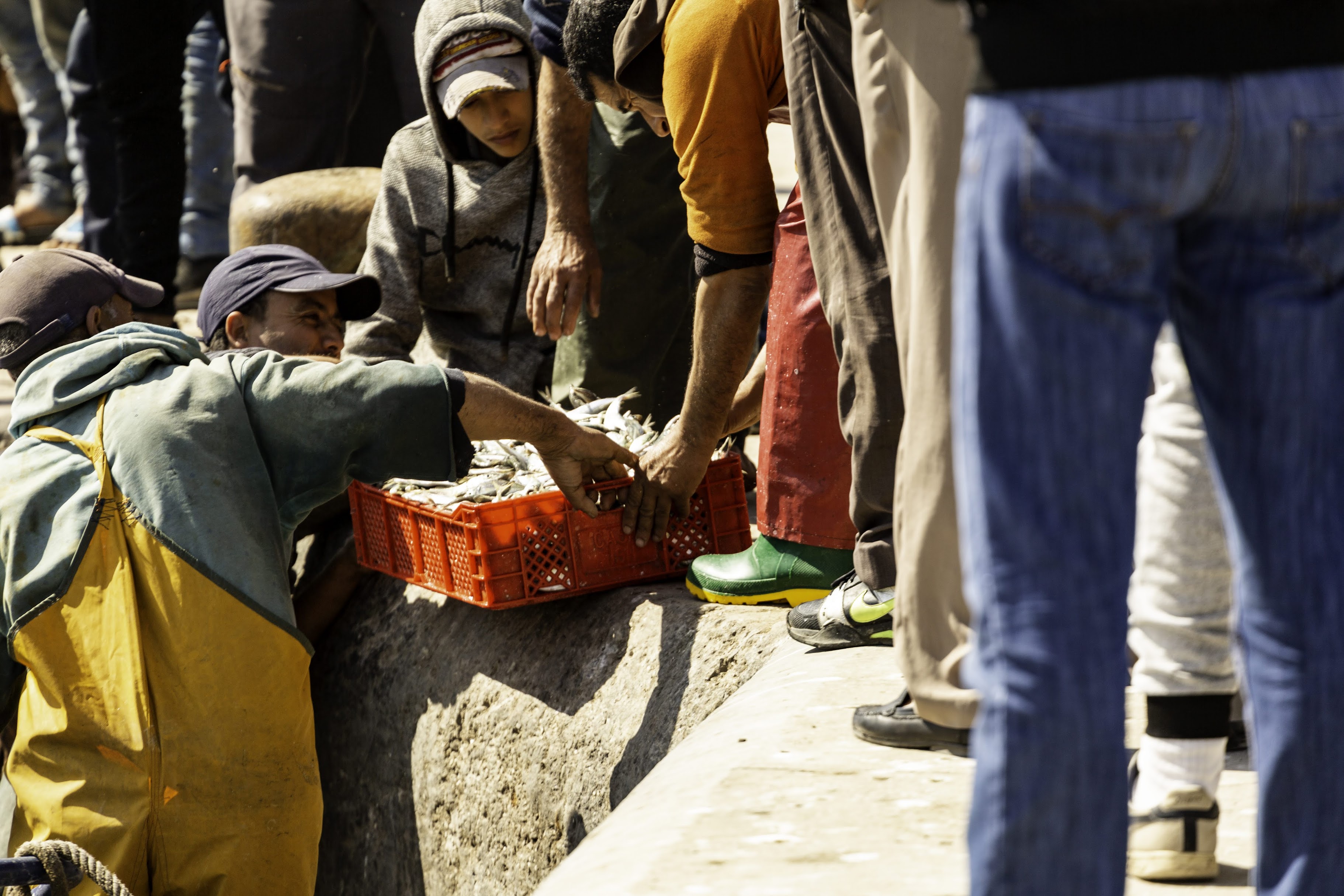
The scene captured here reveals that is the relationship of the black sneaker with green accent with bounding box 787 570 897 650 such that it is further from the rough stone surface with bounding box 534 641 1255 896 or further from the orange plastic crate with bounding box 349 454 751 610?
the orange plastic crate with bounding box 349 454 751 610

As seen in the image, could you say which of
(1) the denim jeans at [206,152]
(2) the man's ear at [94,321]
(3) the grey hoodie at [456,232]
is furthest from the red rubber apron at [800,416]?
(1) the denim jeans at [206,152]

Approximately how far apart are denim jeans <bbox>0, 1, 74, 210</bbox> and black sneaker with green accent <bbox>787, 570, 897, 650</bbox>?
23.2 ft

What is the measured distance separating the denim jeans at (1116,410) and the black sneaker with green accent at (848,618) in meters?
1.43

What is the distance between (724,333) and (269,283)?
4.50 ft

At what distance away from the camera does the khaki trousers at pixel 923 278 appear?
6.36 ft

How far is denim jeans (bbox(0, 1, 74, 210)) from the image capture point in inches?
335

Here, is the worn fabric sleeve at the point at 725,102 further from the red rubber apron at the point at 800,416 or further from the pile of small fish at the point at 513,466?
the pile of small fish at the point at 513,466

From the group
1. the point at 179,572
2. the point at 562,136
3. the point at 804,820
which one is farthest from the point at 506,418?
the point at 804,820

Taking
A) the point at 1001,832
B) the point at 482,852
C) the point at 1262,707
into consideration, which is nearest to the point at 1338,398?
the point at 1262,707

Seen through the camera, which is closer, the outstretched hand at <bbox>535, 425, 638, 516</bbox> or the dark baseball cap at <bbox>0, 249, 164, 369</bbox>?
the outstretched hand at <bbox>535, 425, 638, 516</bbox>

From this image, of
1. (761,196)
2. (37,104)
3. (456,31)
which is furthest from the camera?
(37,104)

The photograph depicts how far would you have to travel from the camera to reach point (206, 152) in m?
7.42

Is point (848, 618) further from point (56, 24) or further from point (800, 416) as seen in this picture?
point (56, 24)

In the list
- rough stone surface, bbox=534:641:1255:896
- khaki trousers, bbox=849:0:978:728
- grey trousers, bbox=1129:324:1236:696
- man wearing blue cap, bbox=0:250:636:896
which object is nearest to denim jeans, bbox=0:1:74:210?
man wearing blue cap, bbox=0:250:636:896
